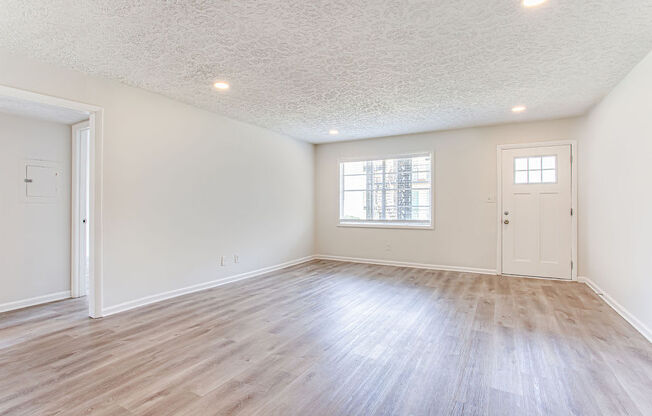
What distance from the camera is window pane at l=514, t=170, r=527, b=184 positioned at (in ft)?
17.0

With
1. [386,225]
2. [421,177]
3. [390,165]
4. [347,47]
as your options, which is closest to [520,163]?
[421,177]

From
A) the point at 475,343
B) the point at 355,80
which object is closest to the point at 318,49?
the point at 355,80

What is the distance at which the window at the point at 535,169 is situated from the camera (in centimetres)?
502

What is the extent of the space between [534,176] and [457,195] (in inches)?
45.8

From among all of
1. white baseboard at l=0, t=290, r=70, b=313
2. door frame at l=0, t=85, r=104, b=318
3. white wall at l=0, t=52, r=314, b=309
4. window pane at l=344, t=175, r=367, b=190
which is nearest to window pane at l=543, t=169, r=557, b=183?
window pane at l=344, t=175, r=367, b=190

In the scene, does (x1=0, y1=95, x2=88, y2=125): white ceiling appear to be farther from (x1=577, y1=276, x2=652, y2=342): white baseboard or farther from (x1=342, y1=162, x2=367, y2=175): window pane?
(x1=577, y1=276, x2=652, y2=342): white baseboard

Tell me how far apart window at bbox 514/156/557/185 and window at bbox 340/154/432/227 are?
1.39m

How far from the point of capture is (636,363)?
2344mm

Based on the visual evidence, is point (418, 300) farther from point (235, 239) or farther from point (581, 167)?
point (581, 167)

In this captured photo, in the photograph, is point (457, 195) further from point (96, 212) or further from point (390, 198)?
point (96, 212)

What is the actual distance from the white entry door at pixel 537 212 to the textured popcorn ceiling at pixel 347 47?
1.03 meters

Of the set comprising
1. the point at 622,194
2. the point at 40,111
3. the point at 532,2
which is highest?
the point at 532,2

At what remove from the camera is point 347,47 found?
8.96ft

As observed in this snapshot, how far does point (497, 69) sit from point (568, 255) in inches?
131
